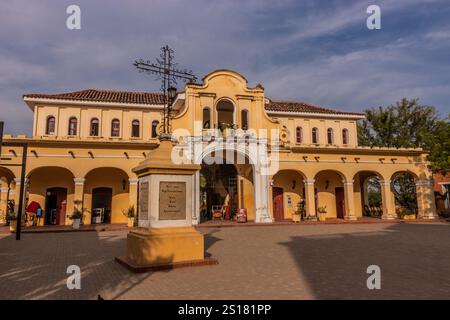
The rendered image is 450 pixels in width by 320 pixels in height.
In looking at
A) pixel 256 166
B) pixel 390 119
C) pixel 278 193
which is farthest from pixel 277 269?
pixel 390 119

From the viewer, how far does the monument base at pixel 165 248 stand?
798 cm

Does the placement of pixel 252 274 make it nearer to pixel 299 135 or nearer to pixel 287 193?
pixel 287 193

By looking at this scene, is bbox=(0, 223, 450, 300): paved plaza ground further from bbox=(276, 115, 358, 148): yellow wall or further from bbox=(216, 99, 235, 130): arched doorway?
bbox=(276, 115, 358, 148): yellow wall

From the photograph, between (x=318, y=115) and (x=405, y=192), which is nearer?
(x=318, y=115)

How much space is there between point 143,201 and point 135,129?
17.8 m

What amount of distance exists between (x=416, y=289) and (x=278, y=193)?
19.9 metres

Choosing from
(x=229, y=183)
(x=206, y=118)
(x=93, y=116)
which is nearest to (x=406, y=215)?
→ (x=229, y=183)

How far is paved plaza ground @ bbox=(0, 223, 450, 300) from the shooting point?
584 centimetres

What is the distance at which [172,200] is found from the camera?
8695 millimetres

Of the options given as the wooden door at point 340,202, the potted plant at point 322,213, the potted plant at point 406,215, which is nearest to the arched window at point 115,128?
the potted plant at point 322,213

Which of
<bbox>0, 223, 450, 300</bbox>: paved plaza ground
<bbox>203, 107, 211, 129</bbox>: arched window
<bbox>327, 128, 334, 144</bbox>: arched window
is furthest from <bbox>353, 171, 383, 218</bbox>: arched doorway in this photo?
<bbox>0, 223, 450, 300</bbox>: paved plaza ground

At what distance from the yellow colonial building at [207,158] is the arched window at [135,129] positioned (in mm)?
78

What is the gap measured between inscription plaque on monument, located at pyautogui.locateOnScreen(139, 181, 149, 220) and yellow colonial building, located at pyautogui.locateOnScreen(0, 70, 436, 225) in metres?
10.0

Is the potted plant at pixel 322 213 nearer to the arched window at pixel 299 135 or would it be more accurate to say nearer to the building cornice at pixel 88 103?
the arched window at pixel 299 135
